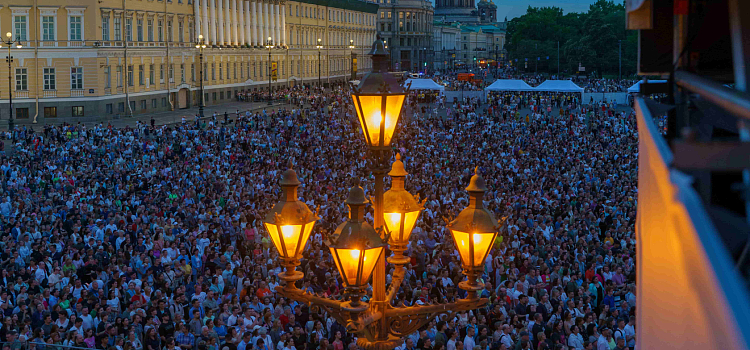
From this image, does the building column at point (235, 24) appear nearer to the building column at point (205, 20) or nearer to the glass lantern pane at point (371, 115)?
the building column at point (205, 20)

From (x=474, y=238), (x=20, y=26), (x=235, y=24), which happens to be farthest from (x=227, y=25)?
(x=474, y=238)

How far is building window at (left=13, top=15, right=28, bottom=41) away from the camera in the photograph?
162 feet

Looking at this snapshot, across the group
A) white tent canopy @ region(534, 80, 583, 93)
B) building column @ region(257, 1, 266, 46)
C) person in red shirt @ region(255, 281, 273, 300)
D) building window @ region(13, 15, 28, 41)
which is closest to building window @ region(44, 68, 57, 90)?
building window @ region(13, 15, 28, 41)

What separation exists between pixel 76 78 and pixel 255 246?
3833 centimetres

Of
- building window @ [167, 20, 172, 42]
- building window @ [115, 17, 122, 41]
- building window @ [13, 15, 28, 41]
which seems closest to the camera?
building window @ [13, 15, 28, 41]

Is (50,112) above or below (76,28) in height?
below

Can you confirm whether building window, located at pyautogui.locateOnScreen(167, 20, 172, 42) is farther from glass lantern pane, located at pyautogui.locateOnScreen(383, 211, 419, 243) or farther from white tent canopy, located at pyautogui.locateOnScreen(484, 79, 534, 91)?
glass lantern pane, located at pyautogui.locateOnScreen(383, 211, 419, 243)

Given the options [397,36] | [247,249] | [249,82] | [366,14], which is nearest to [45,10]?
[249,82]

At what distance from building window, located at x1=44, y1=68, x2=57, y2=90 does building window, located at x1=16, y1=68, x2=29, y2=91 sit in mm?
1052

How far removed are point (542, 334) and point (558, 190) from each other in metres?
12.5

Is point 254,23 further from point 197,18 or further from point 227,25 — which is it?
point 197,18

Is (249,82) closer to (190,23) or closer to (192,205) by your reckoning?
(190,23)

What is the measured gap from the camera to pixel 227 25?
7219 cm

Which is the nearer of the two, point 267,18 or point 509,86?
point 509,86
